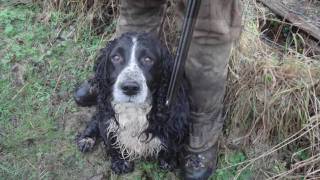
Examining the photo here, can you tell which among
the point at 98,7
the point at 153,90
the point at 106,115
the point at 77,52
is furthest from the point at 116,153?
the point at 98,7

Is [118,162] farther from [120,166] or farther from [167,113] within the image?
[167,113]

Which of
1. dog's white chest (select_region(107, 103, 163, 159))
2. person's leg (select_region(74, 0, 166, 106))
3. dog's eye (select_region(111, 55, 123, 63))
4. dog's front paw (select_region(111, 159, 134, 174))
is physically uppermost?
person's leg (select_region(74, 0, 166, 106))

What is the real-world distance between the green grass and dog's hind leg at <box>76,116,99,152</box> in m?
0.05

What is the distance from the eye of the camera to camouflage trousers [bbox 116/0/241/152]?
2572 millimetres

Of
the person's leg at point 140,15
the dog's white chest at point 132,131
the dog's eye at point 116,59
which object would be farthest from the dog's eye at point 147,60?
the person's leg at point 140,15

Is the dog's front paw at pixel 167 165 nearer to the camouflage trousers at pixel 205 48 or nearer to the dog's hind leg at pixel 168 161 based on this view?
the dog's hind leg at pixel 168 161

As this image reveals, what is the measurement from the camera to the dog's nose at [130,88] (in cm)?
247

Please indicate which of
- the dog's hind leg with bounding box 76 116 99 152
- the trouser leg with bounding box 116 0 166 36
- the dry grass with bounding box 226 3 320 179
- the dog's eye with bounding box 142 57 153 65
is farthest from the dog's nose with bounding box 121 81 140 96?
the dry grass with bounding box 226 3 320 179

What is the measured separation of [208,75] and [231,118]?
1.63 ft

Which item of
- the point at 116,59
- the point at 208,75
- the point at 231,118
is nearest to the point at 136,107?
the point at 116,59

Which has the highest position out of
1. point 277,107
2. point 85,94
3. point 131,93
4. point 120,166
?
point 131,93

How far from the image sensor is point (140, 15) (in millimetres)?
2873

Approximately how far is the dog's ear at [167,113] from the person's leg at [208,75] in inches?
3.1

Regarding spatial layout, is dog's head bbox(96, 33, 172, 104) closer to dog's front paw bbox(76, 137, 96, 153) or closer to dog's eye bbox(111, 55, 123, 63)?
dog's eye bbox(111, 55, 123, 63)
